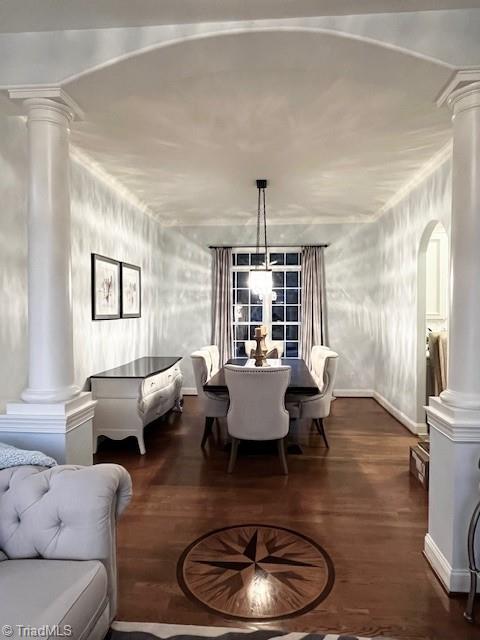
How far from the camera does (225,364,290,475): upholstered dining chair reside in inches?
128

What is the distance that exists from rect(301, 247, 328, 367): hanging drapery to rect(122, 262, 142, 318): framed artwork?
8.07ft

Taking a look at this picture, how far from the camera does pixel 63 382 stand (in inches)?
89.7

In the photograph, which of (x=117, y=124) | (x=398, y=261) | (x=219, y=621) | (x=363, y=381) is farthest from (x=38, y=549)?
(x=363, y=381)

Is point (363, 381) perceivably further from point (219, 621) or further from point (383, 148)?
point (219, 621)

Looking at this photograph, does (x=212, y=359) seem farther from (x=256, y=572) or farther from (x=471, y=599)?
(x=471, y=599)

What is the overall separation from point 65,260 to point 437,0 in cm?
220

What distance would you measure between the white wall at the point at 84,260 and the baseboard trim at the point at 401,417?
333 centimetres

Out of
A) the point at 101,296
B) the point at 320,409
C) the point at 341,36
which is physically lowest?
the point at 320,409

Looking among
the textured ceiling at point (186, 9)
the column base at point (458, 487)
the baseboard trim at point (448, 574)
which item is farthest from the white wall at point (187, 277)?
the baseboard trim at point (448, 574)

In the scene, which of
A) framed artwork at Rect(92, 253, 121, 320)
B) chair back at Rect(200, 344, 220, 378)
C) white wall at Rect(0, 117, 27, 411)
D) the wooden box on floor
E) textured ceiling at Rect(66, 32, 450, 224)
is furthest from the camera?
chair back at Rect(200, 344, 220, 378)

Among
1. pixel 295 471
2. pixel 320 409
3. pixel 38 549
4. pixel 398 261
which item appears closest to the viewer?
pixel 38 549

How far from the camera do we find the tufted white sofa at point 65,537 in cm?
137

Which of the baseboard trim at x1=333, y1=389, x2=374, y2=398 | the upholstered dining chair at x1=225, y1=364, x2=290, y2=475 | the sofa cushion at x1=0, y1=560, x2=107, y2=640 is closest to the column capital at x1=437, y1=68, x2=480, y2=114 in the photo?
the upholstered dining chair at x1=225, y1=364, x2=290, y2=475

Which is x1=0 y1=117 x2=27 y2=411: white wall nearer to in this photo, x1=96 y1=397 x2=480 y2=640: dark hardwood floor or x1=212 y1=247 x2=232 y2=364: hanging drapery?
x1=96 y1=397 x2=480 y2=640: dark hardwood floor
